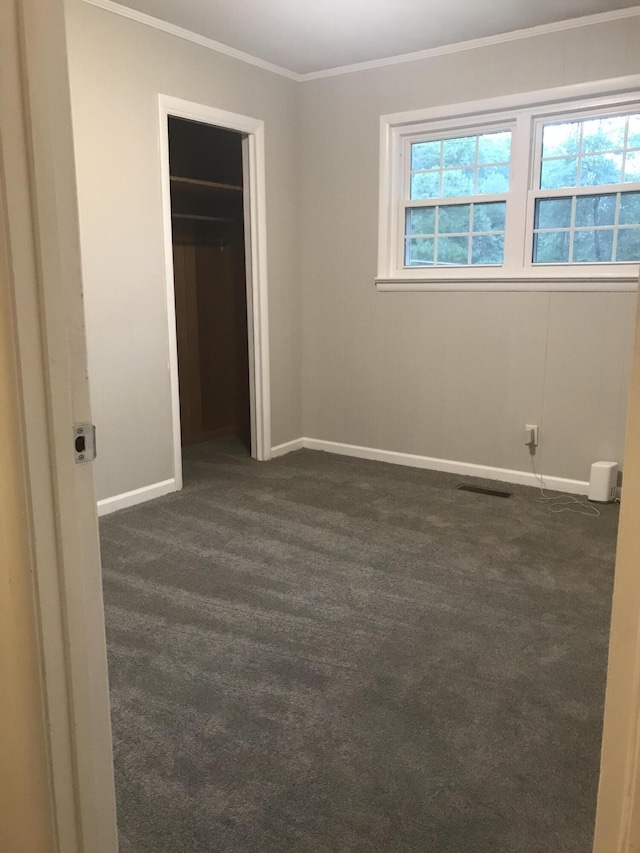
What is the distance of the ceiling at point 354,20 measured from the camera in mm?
3525

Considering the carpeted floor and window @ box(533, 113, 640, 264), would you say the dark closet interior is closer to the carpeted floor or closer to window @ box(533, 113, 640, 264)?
the carpeted floor

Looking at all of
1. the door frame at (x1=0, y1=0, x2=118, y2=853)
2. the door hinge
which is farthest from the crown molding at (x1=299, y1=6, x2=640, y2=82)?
the door hinge

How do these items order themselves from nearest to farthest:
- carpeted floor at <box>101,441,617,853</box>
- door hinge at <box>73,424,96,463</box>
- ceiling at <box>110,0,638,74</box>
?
door hinge at <box>73,424,96,463</box> < carpeted floor at <box>101,441,617,853</box> < ceiling at <box>110,0,638,74</box>

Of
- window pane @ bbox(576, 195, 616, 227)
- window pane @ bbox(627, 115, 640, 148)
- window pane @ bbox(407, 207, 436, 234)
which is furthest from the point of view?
window pane @ bbox(407, 207, 436, 234)

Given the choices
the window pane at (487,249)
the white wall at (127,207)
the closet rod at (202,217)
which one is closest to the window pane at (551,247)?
the window pane at (487,249)

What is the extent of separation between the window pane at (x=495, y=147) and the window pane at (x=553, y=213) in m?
0.36

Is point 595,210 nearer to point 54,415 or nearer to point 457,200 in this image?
point 457,200

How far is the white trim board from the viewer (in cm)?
420

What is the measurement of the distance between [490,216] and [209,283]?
2.19 m

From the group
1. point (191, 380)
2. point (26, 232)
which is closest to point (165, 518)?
point (191, 380)

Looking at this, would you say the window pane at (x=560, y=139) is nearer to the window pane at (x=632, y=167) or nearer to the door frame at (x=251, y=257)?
the window pane at (x=632, y=167)

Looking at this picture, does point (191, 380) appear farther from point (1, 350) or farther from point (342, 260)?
point (1, 350)

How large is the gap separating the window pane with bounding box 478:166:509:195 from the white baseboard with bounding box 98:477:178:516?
8.49ft

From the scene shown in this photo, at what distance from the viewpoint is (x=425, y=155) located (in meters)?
4.49
